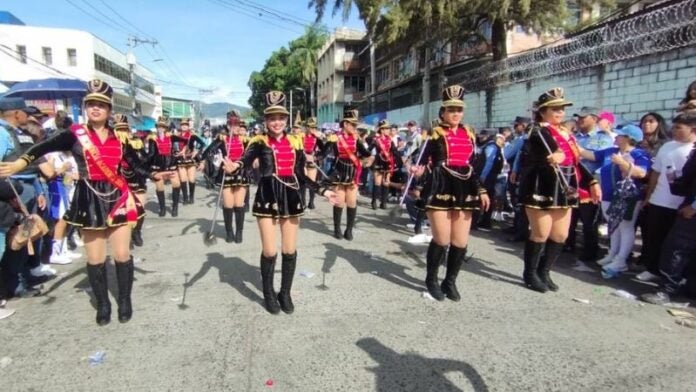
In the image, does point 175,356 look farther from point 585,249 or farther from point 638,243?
point 638,243

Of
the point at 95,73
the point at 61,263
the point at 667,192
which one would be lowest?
the point at 61,263

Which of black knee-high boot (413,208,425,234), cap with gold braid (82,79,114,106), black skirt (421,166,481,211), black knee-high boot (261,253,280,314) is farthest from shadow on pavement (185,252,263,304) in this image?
black knee-high boot (413,208,425,234)

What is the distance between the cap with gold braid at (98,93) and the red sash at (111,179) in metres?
0.27

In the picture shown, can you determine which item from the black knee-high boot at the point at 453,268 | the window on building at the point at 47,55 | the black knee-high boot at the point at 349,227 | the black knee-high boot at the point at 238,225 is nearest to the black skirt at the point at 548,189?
the black knee-high boot at the point at 453,268

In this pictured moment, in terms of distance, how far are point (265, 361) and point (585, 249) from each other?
496 centimetres

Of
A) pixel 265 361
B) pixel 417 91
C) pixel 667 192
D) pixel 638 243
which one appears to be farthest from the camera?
pixel 417 91

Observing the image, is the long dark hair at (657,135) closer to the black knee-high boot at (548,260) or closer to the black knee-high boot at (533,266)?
the black knee-high boot at (548,260)

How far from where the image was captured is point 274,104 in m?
4.61

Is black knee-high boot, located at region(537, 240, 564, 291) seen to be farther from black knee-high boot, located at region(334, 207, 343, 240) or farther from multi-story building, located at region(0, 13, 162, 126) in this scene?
multi-story building, located at region(0, 13, 162, 126)

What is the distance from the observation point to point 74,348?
3879mm

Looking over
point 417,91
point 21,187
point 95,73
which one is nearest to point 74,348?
point 21,187

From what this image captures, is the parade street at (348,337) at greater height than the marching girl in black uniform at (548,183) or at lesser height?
lesser

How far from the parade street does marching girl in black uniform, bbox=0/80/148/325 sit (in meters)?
0.38

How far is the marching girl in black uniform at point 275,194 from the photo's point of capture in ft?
15.0
